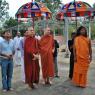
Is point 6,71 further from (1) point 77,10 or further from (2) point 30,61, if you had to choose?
(1) point 77,10

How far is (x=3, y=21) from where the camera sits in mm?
58375

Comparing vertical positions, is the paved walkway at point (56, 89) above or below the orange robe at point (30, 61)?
below

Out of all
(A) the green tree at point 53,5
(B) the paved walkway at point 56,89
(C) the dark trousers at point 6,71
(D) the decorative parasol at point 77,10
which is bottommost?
(B) the paved walkway at point 56,89

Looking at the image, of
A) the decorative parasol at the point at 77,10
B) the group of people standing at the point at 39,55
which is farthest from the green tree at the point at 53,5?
the group of people standing at the point at 39,55

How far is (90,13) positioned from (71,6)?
2.78ft

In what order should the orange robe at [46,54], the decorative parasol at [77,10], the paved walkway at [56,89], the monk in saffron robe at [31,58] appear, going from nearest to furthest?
the paved walkway at [56,89] → the monk in saffron robe at [31,58] → the orange robe at [46,54] → the decorative parasol at [77,10]

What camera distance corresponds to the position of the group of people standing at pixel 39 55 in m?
10.8

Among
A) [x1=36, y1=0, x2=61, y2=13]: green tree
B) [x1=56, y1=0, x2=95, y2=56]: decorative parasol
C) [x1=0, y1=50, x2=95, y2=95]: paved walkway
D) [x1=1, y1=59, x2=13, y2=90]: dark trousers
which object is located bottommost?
[x1=0, y1=50, x2=95, y2=95]: paved walkway

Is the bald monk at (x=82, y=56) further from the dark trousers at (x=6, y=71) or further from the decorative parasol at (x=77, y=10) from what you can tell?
the decorative parasol at (x=77, y=10)

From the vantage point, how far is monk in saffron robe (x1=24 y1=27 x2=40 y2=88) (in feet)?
36.8

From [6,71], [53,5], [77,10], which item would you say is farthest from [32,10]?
[53,5]

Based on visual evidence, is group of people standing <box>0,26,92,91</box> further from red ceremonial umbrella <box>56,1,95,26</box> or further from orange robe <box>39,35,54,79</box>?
red ceremonial umbrella <box>56,1,95,26</box>

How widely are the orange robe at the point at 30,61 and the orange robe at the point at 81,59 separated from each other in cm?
134

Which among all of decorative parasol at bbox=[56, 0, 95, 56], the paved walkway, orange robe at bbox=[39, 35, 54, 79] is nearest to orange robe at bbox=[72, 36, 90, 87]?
the paved walkway
